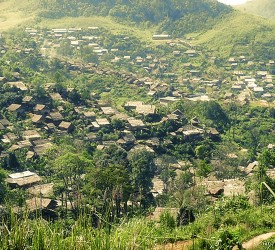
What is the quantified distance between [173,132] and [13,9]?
206 ft

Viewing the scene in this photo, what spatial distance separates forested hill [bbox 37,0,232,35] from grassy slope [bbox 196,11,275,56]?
3641mm

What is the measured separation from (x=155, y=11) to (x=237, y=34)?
21.3 metres

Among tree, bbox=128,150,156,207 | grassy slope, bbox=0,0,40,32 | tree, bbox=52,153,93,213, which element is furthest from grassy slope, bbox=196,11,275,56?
tree, bbox=52,153,93,213

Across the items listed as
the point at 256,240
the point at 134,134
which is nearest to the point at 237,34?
the point at 134,134

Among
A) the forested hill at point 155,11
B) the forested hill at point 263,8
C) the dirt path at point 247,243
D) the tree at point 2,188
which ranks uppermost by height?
the dirt path at point 247,243

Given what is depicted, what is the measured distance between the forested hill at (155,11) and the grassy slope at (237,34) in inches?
143

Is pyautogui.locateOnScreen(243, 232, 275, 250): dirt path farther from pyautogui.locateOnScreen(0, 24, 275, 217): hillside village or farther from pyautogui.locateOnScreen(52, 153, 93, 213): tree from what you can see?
pyautogui.locateOnScreen(52, 153, 93, 213): tree

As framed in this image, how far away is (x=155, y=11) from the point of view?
88.4m

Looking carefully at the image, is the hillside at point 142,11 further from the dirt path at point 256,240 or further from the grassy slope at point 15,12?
the dirt path at point 256,240

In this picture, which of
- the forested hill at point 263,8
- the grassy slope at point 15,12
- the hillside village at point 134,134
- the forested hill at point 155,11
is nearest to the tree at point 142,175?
the hillside village at point 134,134

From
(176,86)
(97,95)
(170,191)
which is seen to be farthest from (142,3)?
(170,191)

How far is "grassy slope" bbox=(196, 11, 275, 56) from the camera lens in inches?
2808

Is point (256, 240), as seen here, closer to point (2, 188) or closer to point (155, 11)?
point (2, 188)

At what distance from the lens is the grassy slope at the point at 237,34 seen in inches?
2808
